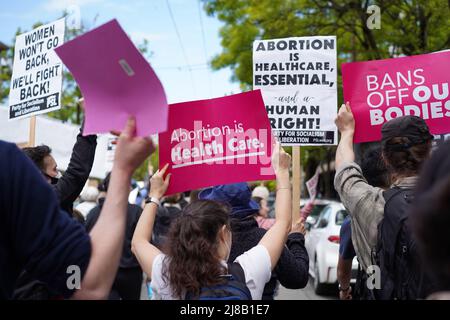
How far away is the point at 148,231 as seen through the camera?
2.94 m

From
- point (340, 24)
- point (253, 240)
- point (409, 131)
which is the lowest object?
point (253, 240)

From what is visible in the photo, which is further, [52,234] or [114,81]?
[114,81]

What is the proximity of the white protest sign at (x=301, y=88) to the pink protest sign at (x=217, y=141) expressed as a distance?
1.25m

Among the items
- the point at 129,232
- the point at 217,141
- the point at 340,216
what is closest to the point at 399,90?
the point at 217,141

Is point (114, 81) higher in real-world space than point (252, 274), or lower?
higher

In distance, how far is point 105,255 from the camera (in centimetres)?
182

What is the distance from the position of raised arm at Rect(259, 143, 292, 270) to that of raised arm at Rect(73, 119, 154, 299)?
0.97 m

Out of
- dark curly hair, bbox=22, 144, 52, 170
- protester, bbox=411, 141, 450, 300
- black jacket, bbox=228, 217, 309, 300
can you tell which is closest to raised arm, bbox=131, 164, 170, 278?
black jacket, bbox=228, 217, 309, 300

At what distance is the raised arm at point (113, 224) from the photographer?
182cm

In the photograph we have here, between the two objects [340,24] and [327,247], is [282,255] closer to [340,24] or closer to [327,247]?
[327,247]

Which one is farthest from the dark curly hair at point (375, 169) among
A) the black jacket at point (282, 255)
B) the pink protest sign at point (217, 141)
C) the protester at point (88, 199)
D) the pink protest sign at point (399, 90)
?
the protester at point (88, 199)

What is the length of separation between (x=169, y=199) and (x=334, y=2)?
364 inches

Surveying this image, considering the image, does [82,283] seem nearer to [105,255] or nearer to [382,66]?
[105,255]

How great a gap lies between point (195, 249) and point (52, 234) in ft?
2.88
